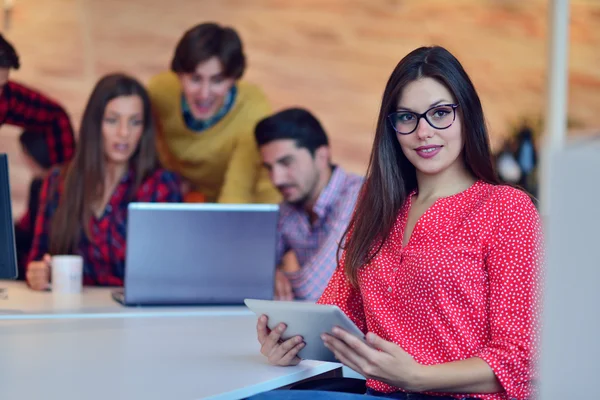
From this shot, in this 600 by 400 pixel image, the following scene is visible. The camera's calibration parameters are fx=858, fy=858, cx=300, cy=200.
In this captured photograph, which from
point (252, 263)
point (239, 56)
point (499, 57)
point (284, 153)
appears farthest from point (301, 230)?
point (499, 57)

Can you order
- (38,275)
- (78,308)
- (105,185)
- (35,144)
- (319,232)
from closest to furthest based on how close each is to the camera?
1. (78,308)
2. (38,275)
3. (319,232)
4. (105,185)
5. (35,144)

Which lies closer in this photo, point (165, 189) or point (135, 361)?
point (135, 361)

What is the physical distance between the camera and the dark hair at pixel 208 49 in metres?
3.88

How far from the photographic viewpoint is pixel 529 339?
158 centimetres

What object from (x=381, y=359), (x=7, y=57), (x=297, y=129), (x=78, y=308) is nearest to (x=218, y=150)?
(x=297, y=129)

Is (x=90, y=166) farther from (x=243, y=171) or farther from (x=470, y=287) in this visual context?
(x=470, y=287)

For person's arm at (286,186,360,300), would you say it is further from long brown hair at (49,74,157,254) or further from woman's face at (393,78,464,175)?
woman's face at (393,78,464,175)

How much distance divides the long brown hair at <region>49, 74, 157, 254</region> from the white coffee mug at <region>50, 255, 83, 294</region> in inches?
16.1

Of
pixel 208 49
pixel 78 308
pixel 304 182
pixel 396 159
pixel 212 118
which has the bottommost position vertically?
pixel 78 308

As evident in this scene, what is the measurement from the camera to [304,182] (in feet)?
A: 11.3

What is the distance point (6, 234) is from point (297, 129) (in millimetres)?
1389

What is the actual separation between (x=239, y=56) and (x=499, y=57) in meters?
1.91

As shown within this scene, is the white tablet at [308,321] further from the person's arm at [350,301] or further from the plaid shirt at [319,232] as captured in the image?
the plaid shirt at [319,232]

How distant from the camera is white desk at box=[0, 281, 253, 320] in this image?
2506mm
